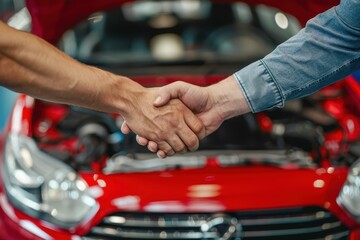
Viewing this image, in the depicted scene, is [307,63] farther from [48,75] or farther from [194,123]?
[48,75]

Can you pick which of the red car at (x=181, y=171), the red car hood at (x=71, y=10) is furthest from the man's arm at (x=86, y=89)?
the red car hood at (x=71, y=10)

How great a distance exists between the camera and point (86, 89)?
2324 millimetres

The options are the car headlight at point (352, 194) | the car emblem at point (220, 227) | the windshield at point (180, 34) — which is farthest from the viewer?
the windshield at point (180, 34)

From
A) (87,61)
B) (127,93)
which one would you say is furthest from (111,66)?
(127,93)

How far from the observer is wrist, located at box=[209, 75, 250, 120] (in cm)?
243

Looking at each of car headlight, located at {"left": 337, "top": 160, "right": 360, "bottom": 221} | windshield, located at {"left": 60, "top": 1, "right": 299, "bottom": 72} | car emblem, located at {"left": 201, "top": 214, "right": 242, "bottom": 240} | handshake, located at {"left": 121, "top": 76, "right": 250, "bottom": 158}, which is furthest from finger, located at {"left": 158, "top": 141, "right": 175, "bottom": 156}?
windshield, located at {"left": 60, "top": 1, "right": 299, "bottom": 72}

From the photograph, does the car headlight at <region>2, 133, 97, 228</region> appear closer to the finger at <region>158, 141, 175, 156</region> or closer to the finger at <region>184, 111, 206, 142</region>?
the finger at <region>158, 141, 175, 156</region>

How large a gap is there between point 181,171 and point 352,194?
60 cm

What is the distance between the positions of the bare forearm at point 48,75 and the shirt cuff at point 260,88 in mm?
402

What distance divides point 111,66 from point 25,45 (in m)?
1.23

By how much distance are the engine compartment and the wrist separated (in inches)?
13.6

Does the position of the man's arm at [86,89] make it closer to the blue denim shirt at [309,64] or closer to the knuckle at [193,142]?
the knuckle at [193,142]

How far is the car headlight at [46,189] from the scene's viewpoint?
260 centimetres

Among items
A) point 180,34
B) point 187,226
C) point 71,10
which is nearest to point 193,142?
point 187,226
